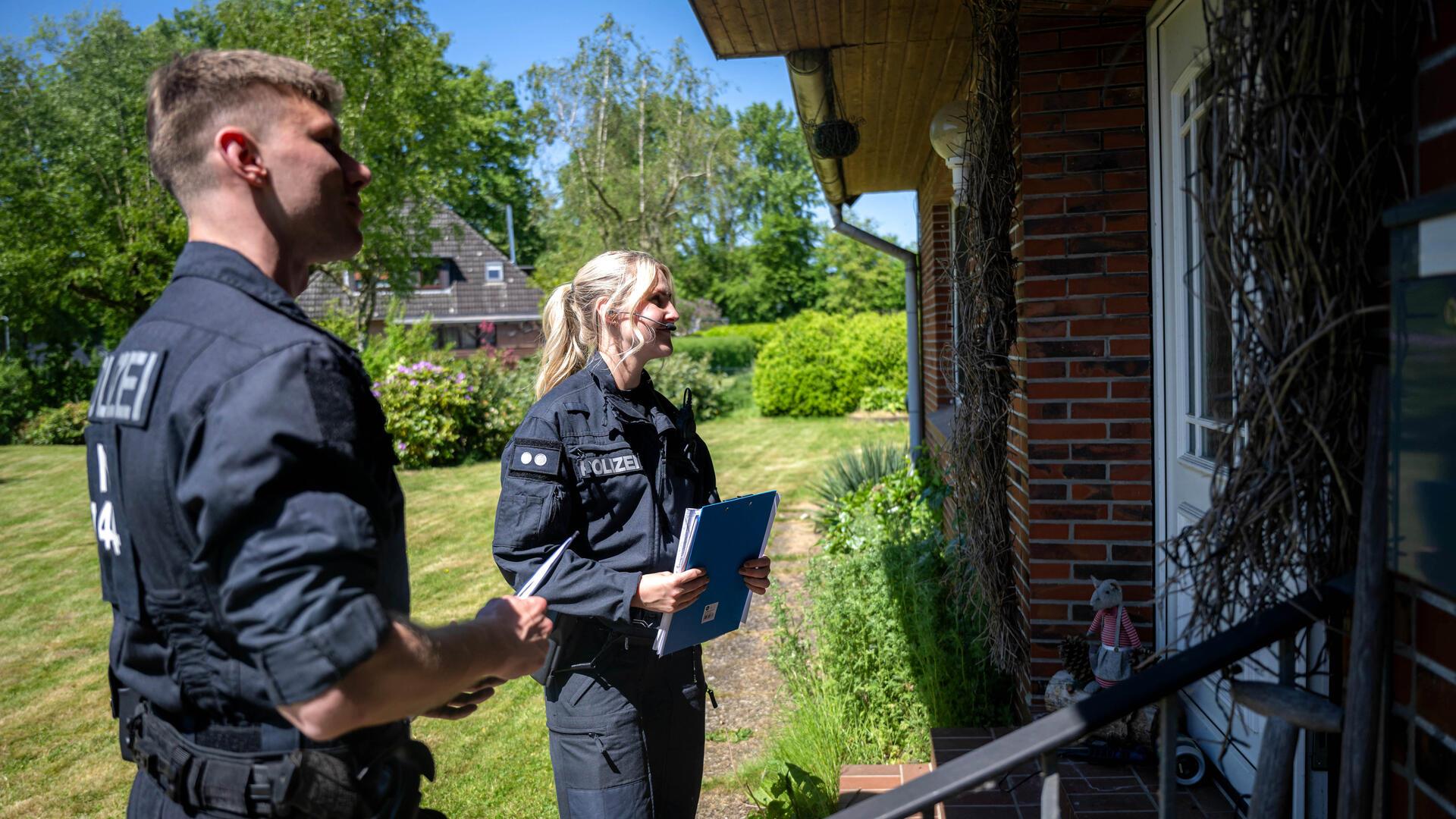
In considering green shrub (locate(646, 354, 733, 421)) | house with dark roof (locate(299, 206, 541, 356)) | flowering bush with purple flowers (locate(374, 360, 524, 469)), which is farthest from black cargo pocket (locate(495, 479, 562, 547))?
house with dark roof (locate(299, 206, 541, 356))

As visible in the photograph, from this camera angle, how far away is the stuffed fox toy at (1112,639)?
329cm

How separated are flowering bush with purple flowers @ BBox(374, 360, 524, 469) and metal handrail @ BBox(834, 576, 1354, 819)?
13947 mm

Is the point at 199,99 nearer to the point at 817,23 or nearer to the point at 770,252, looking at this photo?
the point at 817,23

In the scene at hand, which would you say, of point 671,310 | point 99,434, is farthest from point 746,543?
point 99,434

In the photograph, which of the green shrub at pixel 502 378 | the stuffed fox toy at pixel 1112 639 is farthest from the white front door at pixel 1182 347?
the green shrub at pixel 502 378

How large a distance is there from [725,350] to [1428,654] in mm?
28763

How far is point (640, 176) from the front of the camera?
26.9 metres

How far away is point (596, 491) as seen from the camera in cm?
275

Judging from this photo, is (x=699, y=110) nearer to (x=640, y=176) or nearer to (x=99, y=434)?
(x=640, y=176)

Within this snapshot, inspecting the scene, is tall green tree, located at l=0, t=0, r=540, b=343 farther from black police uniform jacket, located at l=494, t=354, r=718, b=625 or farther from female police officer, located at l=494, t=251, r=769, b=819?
black police uniform jacket, located at l=494, t=354, r=718, b=625

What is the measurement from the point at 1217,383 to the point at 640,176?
25.1m

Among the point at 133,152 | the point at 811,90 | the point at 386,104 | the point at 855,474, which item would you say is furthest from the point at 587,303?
the point at 133,152

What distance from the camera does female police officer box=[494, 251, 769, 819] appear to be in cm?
264

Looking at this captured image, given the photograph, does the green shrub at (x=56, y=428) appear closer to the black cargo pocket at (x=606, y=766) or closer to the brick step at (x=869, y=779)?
the brick step at (x=869, y=779)
